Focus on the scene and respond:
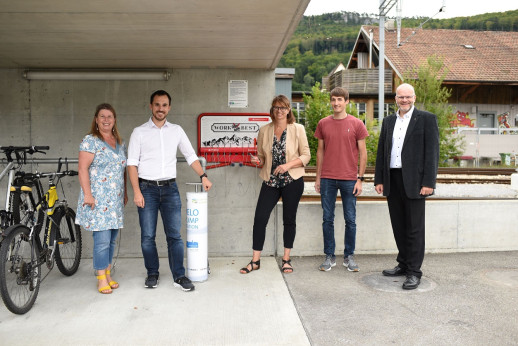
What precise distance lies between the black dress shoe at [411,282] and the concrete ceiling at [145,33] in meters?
2.64

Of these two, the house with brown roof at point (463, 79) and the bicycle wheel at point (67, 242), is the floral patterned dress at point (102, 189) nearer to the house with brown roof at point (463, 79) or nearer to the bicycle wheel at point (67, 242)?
the bicycle wheel at point (67, 242)

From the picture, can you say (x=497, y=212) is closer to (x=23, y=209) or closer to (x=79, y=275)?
(x=79, y=275)

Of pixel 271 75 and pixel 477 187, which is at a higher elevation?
pixel 271 75

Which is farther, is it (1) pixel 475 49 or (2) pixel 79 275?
(1) pixel 475 49

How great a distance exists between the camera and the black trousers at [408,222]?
4551 millimetres

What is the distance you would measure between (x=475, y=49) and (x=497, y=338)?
34084mm

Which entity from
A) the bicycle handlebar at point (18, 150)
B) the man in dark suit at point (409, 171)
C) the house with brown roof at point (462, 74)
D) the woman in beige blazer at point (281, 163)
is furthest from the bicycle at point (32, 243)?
the house with brown roof at point (462, 74)

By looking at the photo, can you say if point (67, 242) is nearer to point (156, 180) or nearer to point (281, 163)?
point (156, 180)

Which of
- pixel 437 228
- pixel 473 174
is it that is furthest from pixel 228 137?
pixel 473 174

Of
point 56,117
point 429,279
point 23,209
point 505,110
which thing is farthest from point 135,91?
point 505,110

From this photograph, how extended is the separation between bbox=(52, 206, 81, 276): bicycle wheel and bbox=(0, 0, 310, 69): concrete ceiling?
1.70 metres

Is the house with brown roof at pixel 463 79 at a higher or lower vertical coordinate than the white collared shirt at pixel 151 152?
higher

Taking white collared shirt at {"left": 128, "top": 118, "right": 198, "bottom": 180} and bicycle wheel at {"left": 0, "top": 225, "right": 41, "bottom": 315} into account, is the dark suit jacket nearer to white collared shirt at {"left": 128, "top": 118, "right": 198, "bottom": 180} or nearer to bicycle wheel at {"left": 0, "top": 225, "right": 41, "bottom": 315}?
white collared shirt at {"left": 128, "top": 118, "right": 198, "bottom": 180}

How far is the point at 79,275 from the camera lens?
4.92m
